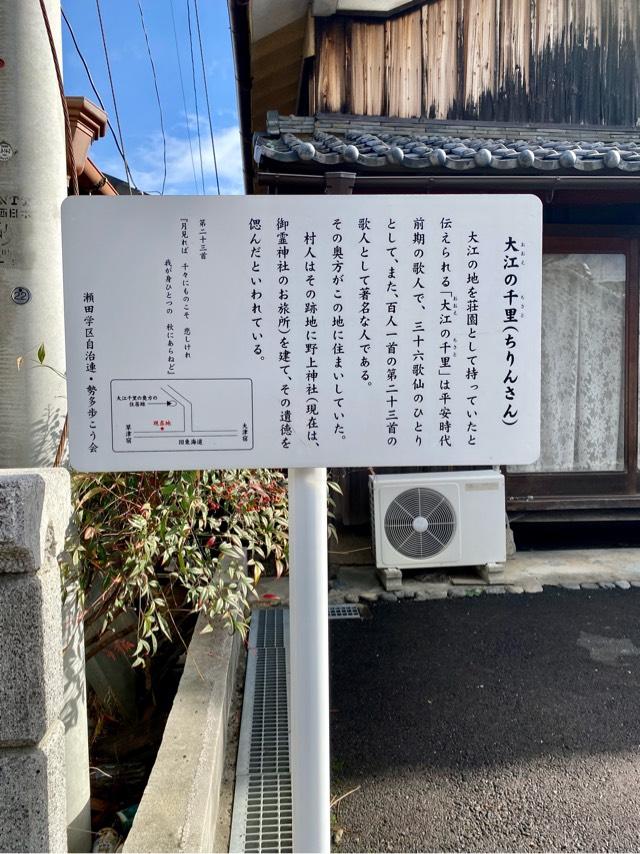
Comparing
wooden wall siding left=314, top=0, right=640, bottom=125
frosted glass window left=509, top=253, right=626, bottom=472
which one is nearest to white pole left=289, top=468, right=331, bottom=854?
frosted glass window left=509, top=253, right=626, bottom=472

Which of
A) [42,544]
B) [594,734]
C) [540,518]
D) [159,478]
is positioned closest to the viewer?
[42,544]

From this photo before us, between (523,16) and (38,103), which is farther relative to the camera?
(523,16)

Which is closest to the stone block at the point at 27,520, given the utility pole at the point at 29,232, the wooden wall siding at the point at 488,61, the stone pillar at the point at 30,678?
the stone pillar at the point at 30,678

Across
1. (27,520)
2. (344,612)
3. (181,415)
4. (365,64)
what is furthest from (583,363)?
(27,520)

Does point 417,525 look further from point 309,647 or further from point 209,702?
point 309,647

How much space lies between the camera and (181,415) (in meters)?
1.59

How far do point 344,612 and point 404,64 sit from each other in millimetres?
6343

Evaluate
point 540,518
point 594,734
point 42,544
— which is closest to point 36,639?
point 42,544

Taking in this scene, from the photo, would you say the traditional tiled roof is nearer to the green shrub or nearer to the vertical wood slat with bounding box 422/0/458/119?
the vertical wood slat with bounding box 422/0/458/119

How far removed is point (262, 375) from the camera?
5.29 ft

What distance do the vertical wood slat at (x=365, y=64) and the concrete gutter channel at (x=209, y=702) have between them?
5.53m

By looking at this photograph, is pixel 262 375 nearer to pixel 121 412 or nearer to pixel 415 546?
pixel 121 412

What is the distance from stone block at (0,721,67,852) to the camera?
1544mm

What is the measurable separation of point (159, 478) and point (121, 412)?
99 cm
